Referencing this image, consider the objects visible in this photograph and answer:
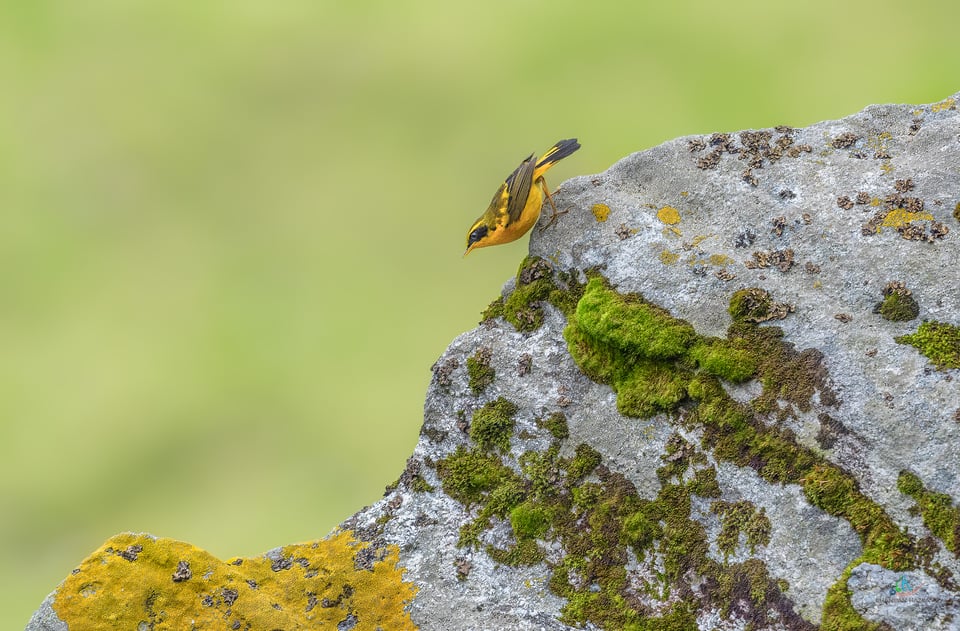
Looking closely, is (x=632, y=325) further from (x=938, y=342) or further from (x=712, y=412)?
(x=938, y=342)

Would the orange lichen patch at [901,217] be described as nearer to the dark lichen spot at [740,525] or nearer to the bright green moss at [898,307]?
the bright green moss at [898,307]

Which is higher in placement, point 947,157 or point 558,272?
point 558,272

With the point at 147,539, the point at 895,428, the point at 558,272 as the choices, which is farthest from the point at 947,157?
the point at 147,539

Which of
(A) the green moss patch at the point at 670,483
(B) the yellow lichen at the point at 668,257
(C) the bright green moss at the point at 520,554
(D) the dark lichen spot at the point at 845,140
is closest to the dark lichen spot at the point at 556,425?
(A) the green moss patch at the point at 670,483

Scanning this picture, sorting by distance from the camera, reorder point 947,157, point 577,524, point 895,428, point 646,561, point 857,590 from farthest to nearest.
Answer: point 947,157, point 577,524, point 646,561, point 895,428, point 857,590

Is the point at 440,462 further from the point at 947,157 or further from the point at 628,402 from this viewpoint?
the point at 947,157

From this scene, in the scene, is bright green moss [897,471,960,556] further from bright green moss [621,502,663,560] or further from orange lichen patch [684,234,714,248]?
orange lichen patch [684,234,714,248]
